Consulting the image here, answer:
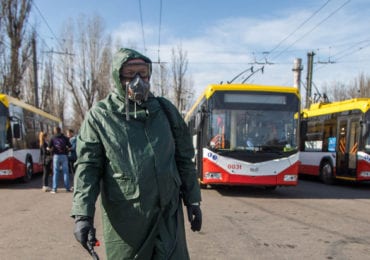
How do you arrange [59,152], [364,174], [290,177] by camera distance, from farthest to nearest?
[364,174] < [59,152] < [290,177]

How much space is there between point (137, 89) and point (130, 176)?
0.59 m

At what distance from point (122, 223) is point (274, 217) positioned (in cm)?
559

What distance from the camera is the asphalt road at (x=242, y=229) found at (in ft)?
16.6

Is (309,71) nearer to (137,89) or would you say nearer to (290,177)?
(290,177)

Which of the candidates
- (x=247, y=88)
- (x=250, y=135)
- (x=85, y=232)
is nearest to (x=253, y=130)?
(x=250, y=135)

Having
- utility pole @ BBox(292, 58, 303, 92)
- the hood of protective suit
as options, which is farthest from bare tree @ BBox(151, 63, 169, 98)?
the hood of protective suit

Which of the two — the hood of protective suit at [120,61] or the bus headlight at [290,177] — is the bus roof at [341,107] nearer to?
the bus headlight at [290,177]

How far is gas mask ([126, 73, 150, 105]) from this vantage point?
257cm

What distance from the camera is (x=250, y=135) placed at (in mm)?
10422

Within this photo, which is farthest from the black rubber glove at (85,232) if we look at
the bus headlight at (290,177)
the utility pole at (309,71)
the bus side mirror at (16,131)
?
the utility pole at (309,71)

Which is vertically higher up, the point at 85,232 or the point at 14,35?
the point at 14,35

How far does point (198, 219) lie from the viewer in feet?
9.13

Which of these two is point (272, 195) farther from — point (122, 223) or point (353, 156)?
point (122, 223)

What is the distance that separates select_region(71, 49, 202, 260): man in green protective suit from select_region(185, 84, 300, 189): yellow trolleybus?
25.5 feet
